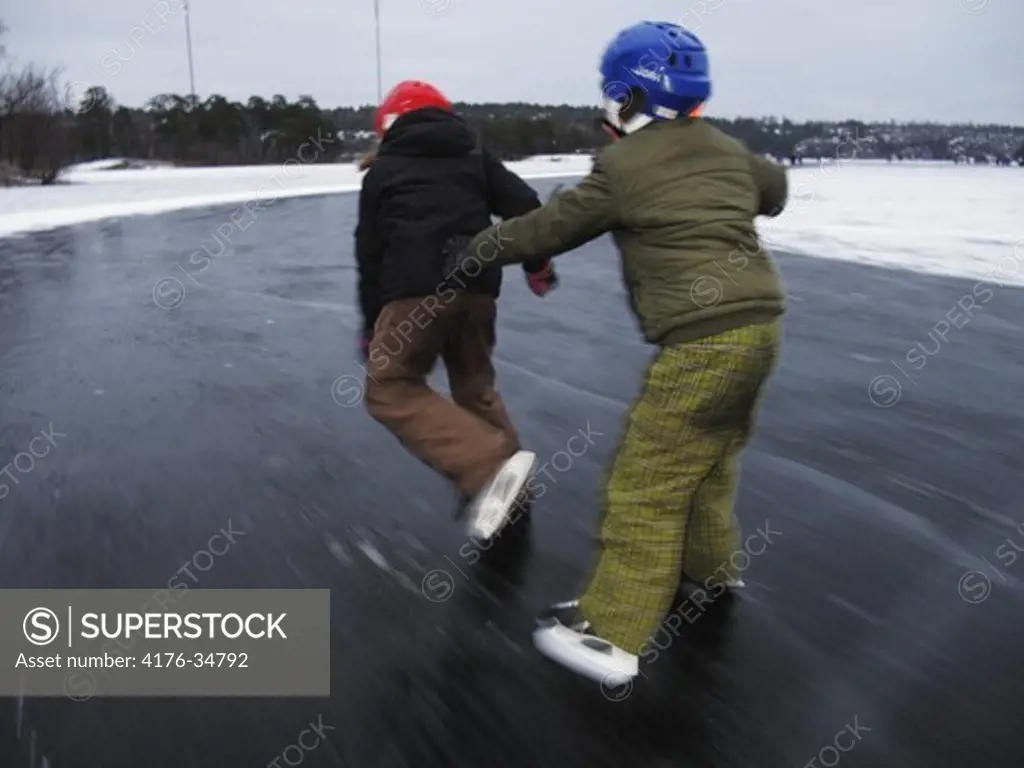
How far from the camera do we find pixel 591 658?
252 cm

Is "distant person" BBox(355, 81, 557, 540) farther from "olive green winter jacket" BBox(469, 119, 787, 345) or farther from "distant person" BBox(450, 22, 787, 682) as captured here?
"olive green winter jacket" BBox(469, 119, 787, 345)

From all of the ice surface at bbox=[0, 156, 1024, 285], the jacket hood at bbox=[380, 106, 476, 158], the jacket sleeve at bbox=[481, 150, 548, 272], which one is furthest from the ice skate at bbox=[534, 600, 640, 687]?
the ice surface at bbox=[0, 156, 1024, 285]

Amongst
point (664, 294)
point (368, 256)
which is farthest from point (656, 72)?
point (368, 256)

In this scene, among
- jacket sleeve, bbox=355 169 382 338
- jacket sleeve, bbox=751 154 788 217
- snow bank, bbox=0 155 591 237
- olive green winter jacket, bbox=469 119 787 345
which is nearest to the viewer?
olive green winter jacket, bbox=469 119 787 345

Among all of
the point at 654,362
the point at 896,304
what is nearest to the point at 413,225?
the point at 654,362

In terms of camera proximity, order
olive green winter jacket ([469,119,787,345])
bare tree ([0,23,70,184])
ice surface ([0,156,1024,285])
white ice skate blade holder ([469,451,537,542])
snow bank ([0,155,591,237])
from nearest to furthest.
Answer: olive green winter jacket ([469,119,787,345])
white ice skate blade holder ([469,451,537,542])
ice surface ([0,156,1024,285])
snow bank ([0,155,591,237])
bare tree ([0,23,70,184])

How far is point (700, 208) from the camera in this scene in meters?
2.43

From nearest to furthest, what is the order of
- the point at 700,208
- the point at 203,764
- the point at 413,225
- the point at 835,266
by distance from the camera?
the point at 203,764, the point at 700,208, the point at 413,225, the point at 835,266

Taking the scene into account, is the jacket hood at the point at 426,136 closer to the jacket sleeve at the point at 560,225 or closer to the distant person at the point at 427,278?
the distant person at the point at 427,278

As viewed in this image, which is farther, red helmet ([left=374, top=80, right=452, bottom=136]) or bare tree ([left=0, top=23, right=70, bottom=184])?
bare tree ([left=0, top=23, right=70, bottom=184])

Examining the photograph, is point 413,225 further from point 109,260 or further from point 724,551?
point 109,260

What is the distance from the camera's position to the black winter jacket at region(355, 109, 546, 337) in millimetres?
3207

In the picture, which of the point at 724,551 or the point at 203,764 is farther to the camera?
the point at 724,551

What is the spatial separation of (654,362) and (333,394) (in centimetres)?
321
